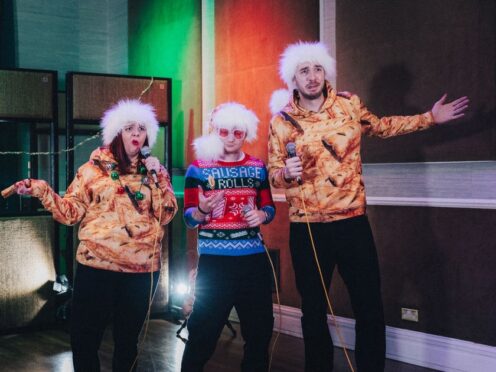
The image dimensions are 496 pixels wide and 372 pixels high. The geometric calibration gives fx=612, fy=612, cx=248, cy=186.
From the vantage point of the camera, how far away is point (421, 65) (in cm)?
345

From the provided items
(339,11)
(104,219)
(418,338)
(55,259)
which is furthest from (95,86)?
(418,338)

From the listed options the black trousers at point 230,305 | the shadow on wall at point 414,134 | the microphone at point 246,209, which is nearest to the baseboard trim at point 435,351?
the black trousers at point 230,305

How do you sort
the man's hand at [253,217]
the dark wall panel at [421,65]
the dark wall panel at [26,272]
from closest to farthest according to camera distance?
the man's hand at [253,217] < the dark wall panel at [421,65] < the dark wall panel at [26,272]

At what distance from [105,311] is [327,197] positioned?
1.07 metres

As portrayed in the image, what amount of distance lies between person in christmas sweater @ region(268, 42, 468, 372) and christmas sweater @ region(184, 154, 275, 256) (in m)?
0.17

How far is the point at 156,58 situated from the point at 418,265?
3.35 meters

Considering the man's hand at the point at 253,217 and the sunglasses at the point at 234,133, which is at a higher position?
the sunglasses at the point at 234,133

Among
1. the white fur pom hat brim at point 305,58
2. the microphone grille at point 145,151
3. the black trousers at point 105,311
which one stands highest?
the white fur pom hat brim at point 305,58

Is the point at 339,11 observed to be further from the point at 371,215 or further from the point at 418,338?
the point at 418,338

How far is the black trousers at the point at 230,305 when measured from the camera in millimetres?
2410

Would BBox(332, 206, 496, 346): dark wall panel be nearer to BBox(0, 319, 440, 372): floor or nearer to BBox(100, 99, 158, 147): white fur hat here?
BBox(0, 319, 440, 372): floor

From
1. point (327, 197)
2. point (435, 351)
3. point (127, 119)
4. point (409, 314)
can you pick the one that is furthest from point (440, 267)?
point (127, 119)

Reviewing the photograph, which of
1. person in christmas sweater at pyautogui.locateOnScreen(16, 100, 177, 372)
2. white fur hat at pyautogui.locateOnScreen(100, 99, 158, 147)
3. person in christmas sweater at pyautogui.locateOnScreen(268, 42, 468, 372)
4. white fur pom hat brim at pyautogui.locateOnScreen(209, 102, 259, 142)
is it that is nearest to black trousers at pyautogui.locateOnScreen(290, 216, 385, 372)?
person in christmas sweater at pyautogui.locateOnScreen(268, 42, 468, 372)

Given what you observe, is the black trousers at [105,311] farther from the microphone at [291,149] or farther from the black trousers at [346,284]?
the microphone at [291,149]
